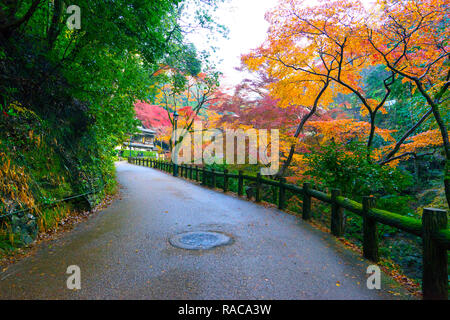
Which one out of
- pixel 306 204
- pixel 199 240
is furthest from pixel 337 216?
pixel 199 240

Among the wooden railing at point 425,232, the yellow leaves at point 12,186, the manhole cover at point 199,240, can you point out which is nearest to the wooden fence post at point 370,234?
the wooden railing at point 425,232

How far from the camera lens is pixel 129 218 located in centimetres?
546

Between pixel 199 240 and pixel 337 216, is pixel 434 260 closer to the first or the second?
pixel 337 216

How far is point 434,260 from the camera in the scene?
2428mm

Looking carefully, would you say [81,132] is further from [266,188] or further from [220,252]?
[266,188]

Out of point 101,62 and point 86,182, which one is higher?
point 101,62

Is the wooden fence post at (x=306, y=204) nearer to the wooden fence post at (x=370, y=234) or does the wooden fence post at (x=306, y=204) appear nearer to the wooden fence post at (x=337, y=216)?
the wooden fence post at (x=337, y=216)

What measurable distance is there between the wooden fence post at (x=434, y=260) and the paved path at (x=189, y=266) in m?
0.31

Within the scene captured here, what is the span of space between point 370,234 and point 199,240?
110 inches

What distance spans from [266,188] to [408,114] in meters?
9.08

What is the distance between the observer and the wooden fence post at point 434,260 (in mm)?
2379

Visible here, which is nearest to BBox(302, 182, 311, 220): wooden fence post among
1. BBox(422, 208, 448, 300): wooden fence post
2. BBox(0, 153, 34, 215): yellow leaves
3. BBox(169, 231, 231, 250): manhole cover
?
BBox(169, 231, 231, 250): manhole cover

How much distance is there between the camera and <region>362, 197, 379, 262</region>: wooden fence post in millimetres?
3482
